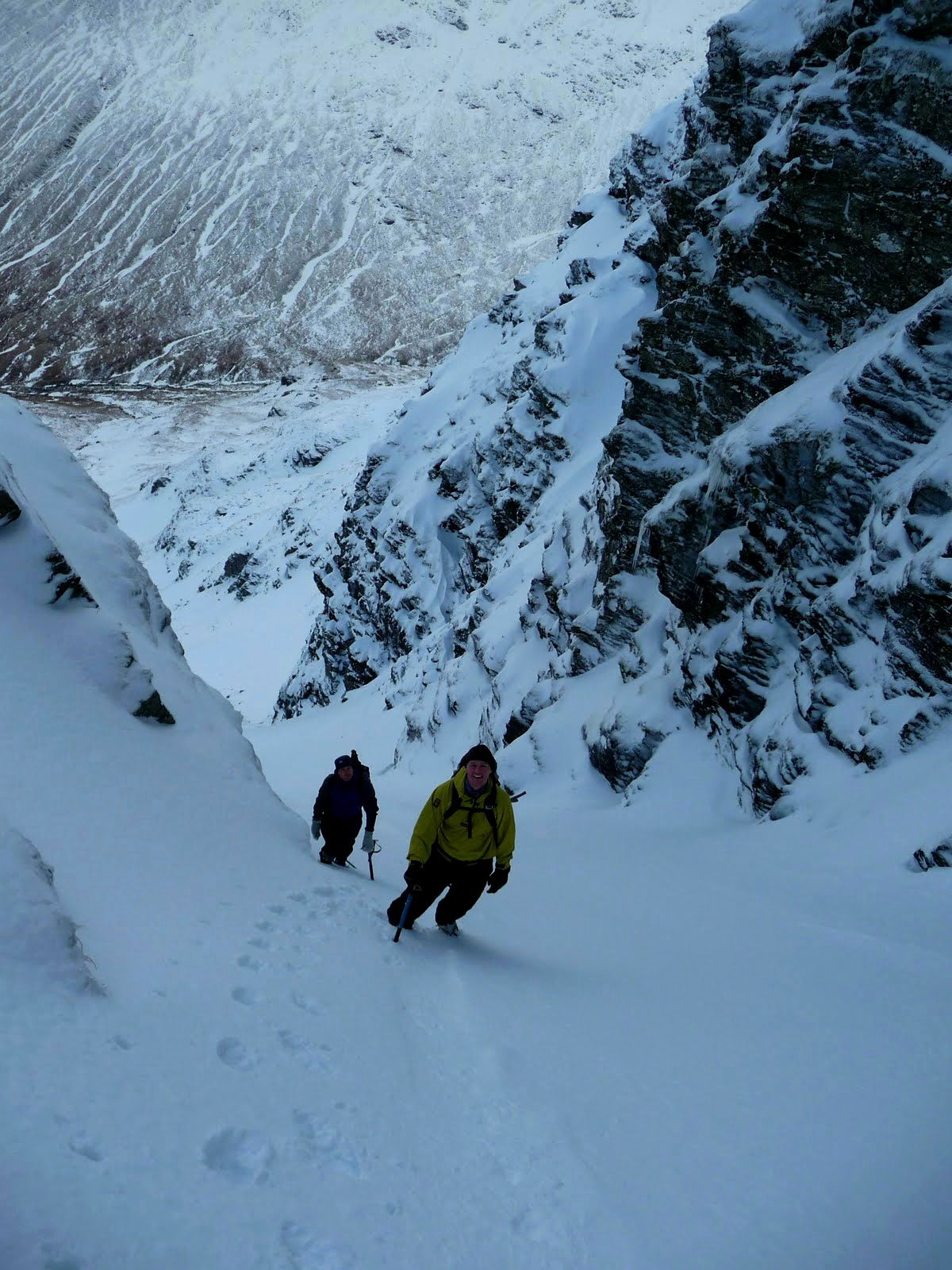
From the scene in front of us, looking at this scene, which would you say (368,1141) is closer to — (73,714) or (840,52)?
(73,714)

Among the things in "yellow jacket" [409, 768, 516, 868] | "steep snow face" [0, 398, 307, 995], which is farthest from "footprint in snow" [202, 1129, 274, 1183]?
"yellow jacket" [409, 768, 516, 868]

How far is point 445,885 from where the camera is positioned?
22.7 ft

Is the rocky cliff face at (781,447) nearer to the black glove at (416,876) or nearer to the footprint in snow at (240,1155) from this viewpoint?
the black glove at (416,876)

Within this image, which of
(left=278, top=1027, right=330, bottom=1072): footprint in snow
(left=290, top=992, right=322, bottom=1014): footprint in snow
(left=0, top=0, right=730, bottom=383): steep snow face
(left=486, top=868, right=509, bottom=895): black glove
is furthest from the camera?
(left=0, top=0, right=730, bottom=383): steep snow face

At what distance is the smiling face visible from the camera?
6.36m

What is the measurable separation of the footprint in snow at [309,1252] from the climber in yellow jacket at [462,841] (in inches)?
137

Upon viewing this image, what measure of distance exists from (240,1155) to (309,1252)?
0.55 m

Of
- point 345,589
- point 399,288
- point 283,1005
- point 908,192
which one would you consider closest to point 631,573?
point 908,192

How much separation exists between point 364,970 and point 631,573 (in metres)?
13.1

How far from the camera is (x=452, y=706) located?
25250mm

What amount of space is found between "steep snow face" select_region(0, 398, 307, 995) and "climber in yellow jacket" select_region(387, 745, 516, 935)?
1.49 meters

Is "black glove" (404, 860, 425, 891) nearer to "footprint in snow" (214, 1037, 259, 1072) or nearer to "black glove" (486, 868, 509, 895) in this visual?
"black glove" (486, 868, 509, 895)

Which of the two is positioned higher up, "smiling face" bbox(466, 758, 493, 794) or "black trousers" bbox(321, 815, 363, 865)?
"smiling face" bbox(466, 758, 493, 794)

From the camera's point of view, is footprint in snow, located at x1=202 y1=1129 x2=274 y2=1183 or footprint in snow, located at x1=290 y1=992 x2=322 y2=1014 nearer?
footprint in snow, located at x1=202 y1=1129 x2=274 y2=1183
